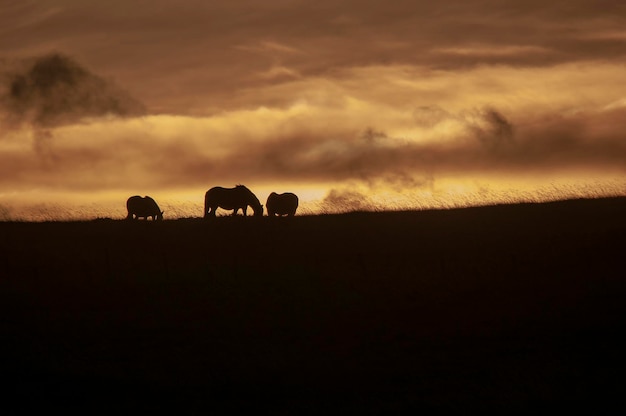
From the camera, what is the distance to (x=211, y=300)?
70.5ft

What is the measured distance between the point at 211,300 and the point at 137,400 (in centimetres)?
781

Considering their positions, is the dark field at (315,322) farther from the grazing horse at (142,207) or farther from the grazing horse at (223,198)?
the grazing horse at (223,198)

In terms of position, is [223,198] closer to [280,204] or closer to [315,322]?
[280,204]

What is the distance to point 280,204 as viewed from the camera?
44.7 m

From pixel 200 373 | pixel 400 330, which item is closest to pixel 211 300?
pixel 400 330

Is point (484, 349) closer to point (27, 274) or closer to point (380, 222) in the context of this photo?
point (27, 274)

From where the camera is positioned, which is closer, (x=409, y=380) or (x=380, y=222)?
(x=409, y=380)

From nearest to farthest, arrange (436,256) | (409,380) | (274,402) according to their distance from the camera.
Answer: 1. (274,402)
2. (409,380)
3. (436,256)

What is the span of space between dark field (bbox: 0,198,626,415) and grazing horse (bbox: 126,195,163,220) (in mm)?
8948

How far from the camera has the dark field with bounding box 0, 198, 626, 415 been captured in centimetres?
1386

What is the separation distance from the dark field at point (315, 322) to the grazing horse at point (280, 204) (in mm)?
11543

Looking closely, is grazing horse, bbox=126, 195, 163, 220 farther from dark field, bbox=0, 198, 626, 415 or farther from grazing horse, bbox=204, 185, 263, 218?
dark field, bbox=0, 198, 626, 415

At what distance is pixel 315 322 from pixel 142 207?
24340 mm

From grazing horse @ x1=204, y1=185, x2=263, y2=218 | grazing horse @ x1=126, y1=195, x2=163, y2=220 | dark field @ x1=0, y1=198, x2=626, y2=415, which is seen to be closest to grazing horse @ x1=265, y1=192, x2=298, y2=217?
grazing horse @ x1=204, y1=185, x2=263, y2=218
